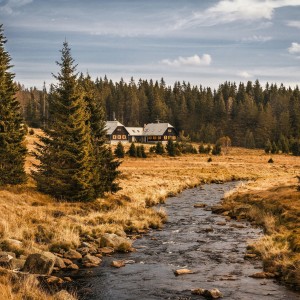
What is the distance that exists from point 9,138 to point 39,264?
19718 mm

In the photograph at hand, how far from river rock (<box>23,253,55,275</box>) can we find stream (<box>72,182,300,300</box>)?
1143 millimetres

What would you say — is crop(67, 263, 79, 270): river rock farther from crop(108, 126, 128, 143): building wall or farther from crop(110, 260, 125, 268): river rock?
crop(108, 126, 128, 143): building wall

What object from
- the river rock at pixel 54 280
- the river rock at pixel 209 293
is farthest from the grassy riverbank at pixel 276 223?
the river rock at pixel 54 280

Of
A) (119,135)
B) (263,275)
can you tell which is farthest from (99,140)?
(119,135)

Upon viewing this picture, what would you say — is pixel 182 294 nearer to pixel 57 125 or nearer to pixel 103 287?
pixel 103 287

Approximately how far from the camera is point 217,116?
140625 millimetres

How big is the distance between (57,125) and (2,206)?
8.09 m

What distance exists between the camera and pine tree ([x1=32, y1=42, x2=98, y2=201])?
3022cm

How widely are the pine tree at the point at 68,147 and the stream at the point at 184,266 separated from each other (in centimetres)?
808

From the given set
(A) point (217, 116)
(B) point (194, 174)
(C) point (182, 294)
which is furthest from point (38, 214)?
(A) point (217, 116)

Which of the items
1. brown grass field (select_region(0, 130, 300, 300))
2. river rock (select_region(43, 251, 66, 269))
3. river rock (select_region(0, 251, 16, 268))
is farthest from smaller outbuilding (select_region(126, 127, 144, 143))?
river rock (select_region(0, 251, 16, 268))

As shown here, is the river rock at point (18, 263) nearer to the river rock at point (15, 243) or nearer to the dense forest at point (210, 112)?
the river rock at point (15, 243)

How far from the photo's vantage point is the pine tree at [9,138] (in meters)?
33.3

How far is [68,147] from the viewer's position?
3039 cm
